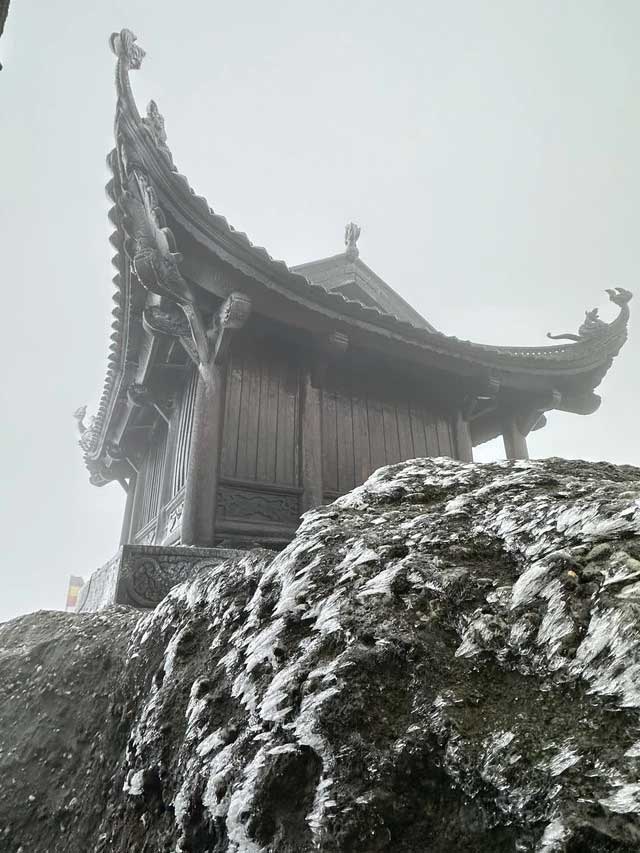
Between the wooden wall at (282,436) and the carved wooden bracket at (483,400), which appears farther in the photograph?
the carved wooden bracket at (483,400)

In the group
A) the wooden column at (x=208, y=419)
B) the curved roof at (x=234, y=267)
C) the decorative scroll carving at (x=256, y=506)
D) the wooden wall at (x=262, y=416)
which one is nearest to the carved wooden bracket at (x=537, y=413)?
the curved roof at (x=234, y=267)

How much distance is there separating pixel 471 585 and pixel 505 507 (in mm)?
281

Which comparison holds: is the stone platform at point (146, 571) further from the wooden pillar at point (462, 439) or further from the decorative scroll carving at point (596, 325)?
the decorative scroll carving at point (596, 325)

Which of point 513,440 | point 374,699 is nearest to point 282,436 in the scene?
point 513,440

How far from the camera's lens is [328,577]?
117 cm

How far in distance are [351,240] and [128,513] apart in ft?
17.6

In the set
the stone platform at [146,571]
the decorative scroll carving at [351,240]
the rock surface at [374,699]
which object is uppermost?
the decorative scroll carving at [351,240]

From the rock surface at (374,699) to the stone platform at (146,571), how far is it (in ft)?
6.12

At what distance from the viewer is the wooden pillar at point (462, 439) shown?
22.1 feet

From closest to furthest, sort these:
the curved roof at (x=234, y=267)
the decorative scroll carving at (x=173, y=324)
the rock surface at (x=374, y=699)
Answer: the rock surface at (x=374, y=699) < the curved roof at (x=234, y=267) < the decorative scroll carving at (x=173, y=324)

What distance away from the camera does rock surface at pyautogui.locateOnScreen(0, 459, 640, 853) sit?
720 mm

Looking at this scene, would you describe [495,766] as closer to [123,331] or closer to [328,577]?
[328,577]

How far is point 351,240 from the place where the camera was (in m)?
8.40

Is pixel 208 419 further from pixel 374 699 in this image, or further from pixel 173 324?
pixel 374 699
